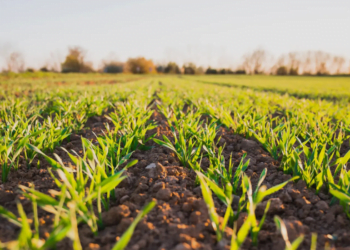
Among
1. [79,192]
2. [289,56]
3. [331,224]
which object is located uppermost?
[289,56]

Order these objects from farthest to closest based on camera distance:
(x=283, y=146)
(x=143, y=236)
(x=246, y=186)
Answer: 1. (x=283, y=146)
2. (x=246, y=186)
3. (x=143, y=236)

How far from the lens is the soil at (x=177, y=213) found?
1058 millimetres

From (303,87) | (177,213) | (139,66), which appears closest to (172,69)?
(139,66)

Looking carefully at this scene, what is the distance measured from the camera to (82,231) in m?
1.10

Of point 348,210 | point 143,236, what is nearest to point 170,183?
point 143,236

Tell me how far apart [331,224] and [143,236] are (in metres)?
0.97

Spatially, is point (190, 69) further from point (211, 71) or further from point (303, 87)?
point (303, 87)

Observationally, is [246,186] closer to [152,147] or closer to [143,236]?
[143,236]

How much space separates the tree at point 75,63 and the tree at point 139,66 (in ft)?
45.0

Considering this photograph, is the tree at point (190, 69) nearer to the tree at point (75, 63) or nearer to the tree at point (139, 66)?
the tree at point (139, 66)

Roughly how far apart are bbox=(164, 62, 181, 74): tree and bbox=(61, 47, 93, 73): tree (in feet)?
74.0

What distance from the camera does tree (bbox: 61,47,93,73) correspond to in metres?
58.3

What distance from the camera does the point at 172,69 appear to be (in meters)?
73.1

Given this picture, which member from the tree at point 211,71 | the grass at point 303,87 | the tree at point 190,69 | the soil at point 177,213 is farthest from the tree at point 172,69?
the soil at point 177,213
